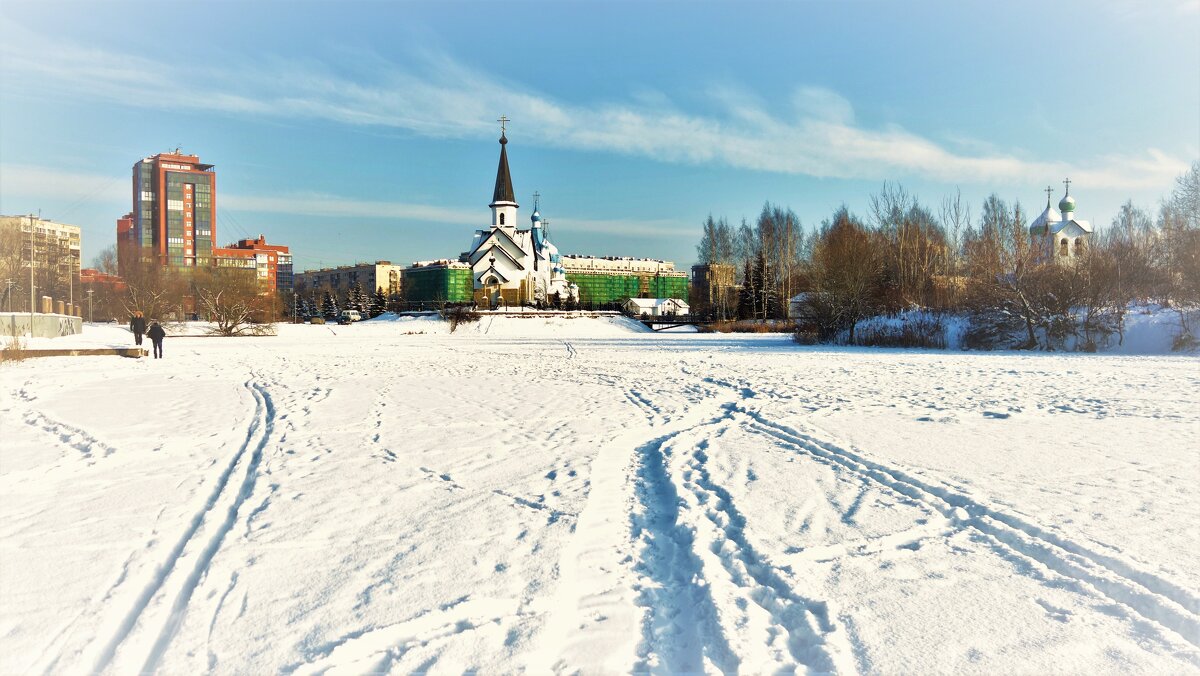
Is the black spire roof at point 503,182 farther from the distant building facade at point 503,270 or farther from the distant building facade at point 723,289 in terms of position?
the distant building facade at point 723,289

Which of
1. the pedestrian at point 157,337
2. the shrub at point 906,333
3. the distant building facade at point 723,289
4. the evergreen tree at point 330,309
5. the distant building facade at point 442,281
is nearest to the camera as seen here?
the pedestrian at point 157,337

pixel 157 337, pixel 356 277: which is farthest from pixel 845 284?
pixel 356 277

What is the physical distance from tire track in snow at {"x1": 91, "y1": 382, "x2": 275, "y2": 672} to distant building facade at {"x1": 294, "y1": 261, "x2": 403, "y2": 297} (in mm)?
127968

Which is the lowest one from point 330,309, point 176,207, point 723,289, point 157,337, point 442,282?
point 157,337

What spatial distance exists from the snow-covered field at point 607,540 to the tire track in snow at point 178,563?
0.02 m

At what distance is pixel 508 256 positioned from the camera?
2960 inches

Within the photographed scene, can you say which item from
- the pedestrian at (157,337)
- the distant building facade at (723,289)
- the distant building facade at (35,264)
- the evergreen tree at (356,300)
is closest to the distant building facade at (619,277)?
the evergreen tree at (356,300)

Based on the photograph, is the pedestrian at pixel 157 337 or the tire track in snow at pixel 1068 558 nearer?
the tire track in snow at pixel 1068 558

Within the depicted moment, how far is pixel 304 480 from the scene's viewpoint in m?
5.91

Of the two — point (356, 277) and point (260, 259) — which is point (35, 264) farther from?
point (356, 277)

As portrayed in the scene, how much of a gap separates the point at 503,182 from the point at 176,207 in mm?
51396

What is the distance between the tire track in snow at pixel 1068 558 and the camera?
10.5ft

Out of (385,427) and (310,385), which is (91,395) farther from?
(385,427)

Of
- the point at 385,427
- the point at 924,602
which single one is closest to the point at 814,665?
the point at 924,602
